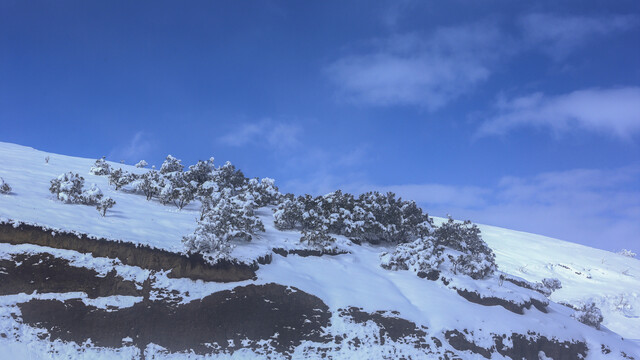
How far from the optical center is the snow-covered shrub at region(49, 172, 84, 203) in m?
32.2

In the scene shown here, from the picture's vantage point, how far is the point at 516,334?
3212cm

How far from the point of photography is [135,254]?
1059 inches

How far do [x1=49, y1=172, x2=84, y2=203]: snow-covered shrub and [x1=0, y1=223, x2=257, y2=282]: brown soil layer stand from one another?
25.2 feet

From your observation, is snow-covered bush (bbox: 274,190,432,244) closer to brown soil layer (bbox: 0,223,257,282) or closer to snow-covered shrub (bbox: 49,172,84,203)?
brown soil layer (bbox: 0,223,257,282)

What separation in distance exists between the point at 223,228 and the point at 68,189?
1416cm

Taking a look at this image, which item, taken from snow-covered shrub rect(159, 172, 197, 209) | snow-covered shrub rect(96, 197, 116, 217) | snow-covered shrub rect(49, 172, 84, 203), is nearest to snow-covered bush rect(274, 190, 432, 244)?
snow-covered shrub rect(159, 172, 197, 209)

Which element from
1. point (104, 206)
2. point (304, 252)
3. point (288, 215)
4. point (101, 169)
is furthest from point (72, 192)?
point (304, 252)

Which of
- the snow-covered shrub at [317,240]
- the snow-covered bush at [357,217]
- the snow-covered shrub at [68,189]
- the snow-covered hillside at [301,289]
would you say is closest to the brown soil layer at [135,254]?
the snow-covered hillside at [301,289]

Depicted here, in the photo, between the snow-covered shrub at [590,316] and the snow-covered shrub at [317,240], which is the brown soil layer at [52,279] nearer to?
the snow-covered shrub at [317,240]

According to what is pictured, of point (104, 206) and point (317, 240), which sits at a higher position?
point (104, 206)

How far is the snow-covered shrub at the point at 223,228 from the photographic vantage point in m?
29.2

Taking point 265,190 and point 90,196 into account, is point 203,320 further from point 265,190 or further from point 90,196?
point 265,190

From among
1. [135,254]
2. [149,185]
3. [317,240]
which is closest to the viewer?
[135,254]

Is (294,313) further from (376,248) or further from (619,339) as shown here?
(619,339)
